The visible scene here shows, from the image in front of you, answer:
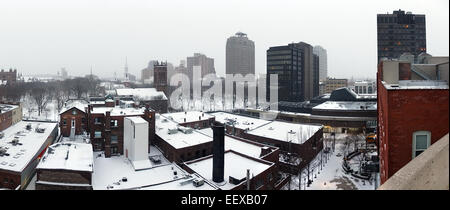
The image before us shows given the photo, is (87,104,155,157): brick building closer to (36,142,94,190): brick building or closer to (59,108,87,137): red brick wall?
(59,108,87,137): red brick wall

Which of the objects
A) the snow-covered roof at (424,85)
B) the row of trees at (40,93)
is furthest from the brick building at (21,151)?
the row of trees at (40,93)

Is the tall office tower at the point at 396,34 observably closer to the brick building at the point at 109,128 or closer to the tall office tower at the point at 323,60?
the brick building at the point at 109,128

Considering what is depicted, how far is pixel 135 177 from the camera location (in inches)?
650

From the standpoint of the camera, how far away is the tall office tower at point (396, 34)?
199 ft

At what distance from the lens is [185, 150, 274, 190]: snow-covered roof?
16.4m

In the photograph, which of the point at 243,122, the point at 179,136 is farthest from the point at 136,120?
the point at 243,122

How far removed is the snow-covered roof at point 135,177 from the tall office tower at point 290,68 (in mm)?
47506

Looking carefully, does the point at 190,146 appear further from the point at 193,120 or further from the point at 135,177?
the point at 193,120

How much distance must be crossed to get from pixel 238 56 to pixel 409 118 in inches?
4216

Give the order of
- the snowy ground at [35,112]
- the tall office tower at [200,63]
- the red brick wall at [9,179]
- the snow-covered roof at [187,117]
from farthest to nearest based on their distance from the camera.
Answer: the tall office tower at [200,63] → the snowy ground at [35,112] → the snow-covered roof at [187,117] → the red brick wall at [9,179]

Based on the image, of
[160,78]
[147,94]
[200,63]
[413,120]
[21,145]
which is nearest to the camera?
[413,120]

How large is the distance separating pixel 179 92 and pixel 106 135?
64.3 metres

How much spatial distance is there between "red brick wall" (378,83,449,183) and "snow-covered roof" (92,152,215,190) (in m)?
9.15
